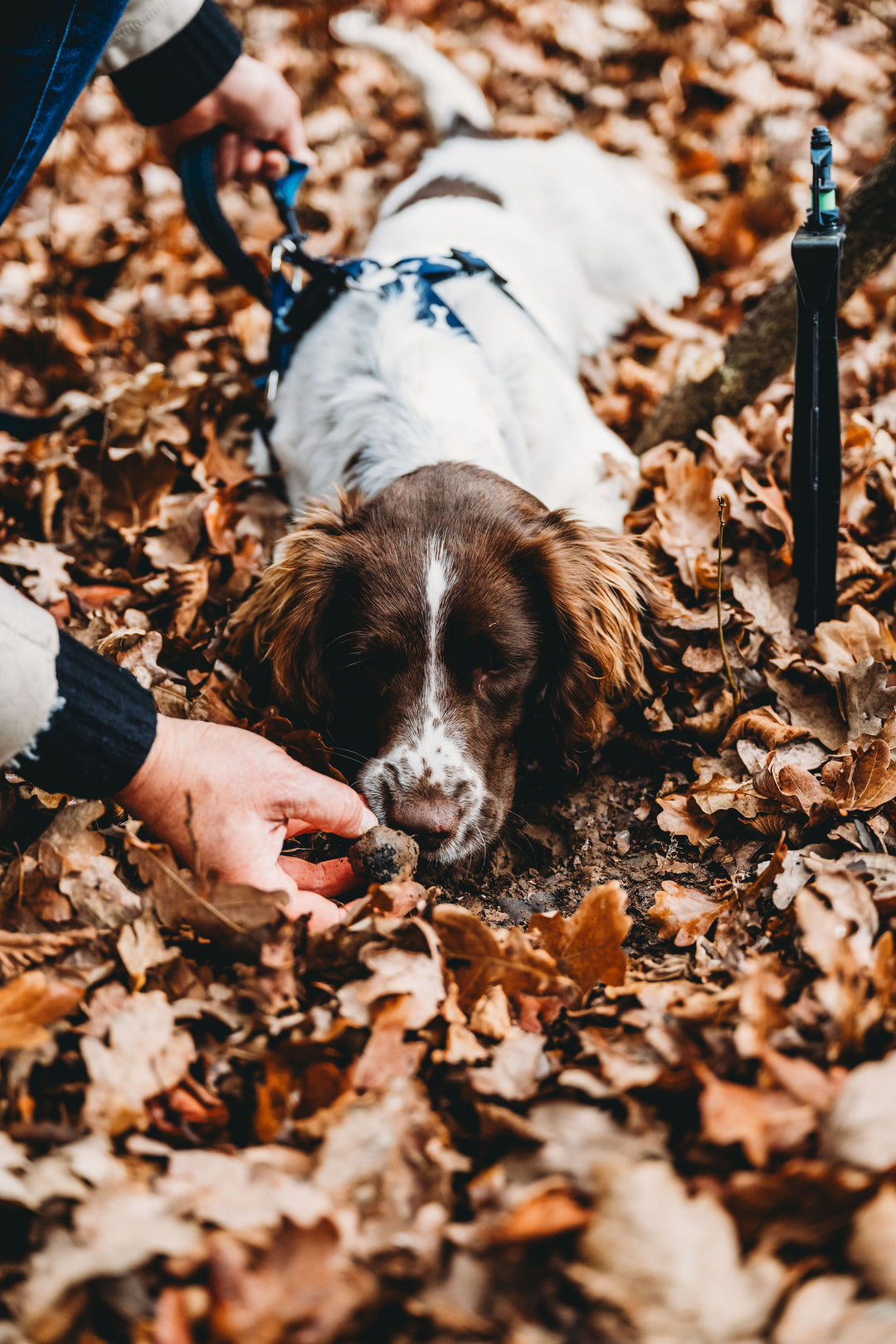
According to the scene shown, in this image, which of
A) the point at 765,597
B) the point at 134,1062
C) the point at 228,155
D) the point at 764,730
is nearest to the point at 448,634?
the point at 764,730

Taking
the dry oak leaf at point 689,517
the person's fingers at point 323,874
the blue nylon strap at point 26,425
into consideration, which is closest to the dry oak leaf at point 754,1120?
the person's fingers at point 323,874

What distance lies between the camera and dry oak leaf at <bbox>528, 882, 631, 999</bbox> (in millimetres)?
2043

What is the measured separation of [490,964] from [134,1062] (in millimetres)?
679

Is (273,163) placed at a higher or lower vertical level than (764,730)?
higher

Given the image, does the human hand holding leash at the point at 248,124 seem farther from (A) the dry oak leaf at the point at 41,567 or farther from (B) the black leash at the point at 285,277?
(A) the dry oak leaf at the point at 41,567

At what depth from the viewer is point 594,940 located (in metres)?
2.07

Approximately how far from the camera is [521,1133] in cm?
159

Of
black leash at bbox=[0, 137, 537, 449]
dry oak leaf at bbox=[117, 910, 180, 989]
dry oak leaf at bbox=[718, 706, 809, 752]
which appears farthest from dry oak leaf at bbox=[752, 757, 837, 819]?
black leash at bbox=[0, 137, 537, 449]

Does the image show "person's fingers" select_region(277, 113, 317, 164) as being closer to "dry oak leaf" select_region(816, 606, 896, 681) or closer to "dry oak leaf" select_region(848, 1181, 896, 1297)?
"dry oak leaf" select_region(816, 606, 896, 681)

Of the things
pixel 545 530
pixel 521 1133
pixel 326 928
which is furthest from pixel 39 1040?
pixel 545 530

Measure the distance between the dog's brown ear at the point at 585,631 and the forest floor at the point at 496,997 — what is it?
0.38 ft

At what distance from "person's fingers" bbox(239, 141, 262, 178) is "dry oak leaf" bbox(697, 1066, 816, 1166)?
3.52m

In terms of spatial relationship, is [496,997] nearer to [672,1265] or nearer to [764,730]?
[672,1265]

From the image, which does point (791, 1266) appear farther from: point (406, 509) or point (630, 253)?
point (630, 253)
